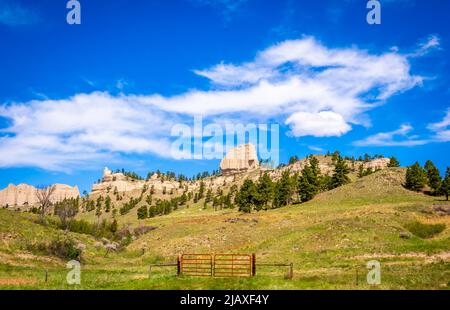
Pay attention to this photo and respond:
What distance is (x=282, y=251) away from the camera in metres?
53.6

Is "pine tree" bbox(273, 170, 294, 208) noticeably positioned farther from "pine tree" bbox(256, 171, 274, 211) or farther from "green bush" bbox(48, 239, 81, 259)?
"green bush" bbox(48, 239, 81, 259)

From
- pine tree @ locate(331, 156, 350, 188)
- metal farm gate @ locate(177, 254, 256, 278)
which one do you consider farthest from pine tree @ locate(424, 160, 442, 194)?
metal farm gate @ locate(177, 254, 256, 278)

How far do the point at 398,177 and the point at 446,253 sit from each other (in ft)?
268

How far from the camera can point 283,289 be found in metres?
23.3

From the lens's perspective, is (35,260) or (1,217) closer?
(35,260)

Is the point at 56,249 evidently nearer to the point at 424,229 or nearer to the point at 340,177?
the point at 424,229

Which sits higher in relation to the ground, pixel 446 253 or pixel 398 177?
pixel 398 177

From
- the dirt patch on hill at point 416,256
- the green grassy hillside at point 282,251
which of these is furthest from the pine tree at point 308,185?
the dirt patch on hill at point 416,256

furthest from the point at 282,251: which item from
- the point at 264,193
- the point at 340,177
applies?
the point at 340,177

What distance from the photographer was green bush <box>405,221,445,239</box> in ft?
177

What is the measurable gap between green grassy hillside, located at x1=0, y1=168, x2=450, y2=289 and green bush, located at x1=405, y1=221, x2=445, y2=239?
87cm

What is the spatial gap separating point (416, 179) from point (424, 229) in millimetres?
56173

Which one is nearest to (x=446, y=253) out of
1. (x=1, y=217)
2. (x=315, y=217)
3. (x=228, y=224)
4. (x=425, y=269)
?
(x=425, y=269)
